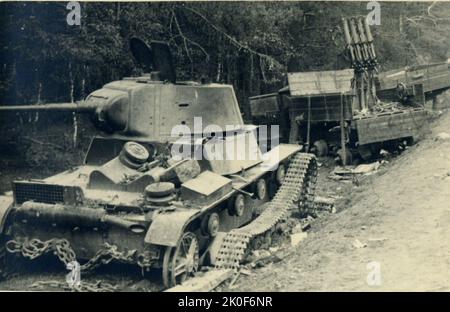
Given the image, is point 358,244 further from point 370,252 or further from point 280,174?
point 280,174

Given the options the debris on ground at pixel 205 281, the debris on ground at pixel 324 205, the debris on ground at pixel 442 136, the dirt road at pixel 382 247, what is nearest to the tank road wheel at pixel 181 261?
the debris on ground at pixel 205 281

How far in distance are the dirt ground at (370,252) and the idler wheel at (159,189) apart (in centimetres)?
125

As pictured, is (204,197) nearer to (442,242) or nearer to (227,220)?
(227,220)

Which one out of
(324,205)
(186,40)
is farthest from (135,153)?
(186,40)

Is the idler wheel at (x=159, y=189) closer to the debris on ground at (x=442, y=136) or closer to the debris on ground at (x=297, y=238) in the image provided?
the debris on ground at (x=297, y=238)

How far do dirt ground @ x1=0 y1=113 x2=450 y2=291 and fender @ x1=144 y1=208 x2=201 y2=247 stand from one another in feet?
2.96

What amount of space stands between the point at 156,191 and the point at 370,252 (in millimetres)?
2898

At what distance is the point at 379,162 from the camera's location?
1565 centimetres

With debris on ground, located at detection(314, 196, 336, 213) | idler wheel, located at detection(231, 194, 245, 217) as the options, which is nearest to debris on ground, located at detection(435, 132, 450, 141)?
debris on ground, located at detection(314, 196, 336, 213)

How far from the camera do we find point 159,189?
8.17 metres

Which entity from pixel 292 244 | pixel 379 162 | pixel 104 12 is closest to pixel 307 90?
pixel 379 162

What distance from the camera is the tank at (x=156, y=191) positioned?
8.09 m

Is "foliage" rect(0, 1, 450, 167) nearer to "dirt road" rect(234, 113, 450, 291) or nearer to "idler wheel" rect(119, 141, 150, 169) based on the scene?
"idler wheel" rect(119, 141, 150, 169)

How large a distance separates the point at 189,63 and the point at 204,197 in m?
9.21
